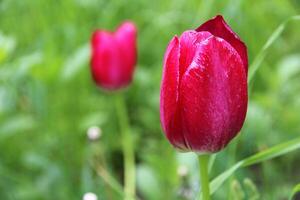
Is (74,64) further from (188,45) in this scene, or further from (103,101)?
(188,45)

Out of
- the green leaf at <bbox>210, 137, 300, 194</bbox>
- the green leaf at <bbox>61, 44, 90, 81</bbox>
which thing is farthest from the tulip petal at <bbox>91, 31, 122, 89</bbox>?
the green leaf at <bbox>210, 137, 300, 194</bbox>

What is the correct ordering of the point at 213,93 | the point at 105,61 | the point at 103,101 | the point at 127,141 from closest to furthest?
the point at 213,93 → the point at 105,61 → the point at 127,141 → the point at 103,101

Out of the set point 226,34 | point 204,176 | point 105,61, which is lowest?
point 204,176

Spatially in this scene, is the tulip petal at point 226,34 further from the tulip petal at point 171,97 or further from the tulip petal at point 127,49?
the tulip petal at point 127,49

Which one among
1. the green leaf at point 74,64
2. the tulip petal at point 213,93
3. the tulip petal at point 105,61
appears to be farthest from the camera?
the green leaf at point 74,64

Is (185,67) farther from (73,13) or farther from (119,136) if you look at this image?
(73,13)

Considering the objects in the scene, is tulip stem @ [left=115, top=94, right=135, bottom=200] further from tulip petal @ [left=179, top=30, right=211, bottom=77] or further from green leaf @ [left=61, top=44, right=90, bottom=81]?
tulip petal @ [left=179, top=30, right=211, bottom=77]

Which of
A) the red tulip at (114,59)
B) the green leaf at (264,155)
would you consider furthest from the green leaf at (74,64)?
the green leaf at (264,155)

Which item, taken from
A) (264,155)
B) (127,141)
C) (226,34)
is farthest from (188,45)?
(127,141)
